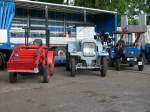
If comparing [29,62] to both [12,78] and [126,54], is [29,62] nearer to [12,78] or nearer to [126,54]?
[12,78]

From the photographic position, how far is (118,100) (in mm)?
9148

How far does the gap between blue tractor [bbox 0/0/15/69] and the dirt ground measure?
6.61 ft

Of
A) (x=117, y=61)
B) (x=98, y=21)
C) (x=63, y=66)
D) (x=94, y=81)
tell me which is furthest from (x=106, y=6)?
(x=94, y=81)

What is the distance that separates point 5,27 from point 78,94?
678 centimetres

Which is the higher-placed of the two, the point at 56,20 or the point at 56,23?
the point at 56,20

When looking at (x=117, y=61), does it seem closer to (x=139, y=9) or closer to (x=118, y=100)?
(x=118, y=100)

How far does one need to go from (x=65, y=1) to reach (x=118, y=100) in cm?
2513

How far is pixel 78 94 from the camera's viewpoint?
10156mm

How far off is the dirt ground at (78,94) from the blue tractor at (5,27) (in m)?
2.02

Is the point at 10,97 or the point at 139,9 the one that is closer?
the point at 10,97

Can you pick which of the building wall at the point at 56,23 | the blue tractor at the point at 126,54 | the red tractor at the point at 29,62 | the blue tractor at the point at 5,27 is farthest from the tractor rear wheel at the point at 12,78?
the blue tractor at the point at 126,54

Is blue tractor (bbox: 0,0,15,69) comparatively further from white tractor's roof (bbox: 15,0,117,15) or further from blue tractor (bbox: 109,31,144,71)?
blue tractor (bbox: 109,31,144,71)

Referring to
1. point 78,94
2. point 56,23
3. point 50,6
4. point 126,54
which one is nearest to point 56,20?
point 56,23

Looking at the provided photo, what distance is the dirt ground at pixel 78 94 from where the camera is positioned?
838 cm
